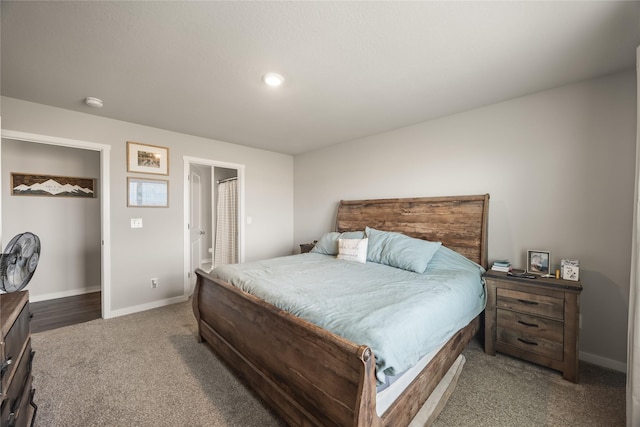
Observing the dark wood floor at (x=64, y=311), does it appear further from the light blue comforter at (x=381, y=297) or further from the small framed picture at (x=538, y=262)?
the small framed picture at (x=538, y=262)

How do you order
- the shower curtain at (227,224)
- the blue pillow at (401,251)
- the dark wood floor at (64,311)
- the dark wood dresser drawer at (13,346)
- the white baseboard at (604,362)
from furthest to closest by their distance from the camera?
the shower curtain at (227,224) → the dark wood floor at (64,311) → the blue pillow at (401,251) → the white baseboard at (604,362) → the dark wood dresser drawer at (13,346)

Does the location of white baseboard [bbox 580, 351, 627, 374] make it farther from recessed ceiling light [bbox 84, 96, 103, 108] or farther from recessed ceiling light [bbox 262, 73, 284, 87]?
recessed ceiling light [bbox 84, 96, 103, 108]

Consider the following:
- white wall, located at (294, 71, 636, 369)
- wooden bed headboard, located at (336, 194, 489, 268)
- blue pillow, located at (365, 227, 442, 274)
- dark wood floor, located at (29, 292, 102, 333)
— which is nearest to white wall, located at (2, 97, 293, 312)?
dark wood floor, located at (29, 292, 102, 333)

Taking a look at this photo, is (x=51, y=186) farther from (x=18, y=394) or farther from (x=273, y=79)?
(x=273, y=79)

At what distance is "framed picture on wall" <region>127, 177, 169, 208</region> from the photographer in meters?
3.28

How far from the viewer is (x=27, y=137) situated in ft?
8.69

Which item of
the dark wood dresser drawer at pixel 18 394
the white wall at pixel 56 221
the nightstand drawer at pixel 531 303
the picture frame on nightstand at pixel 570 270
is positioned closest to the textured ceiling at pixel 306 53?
the picture frame on nightstand at pixel 570 270

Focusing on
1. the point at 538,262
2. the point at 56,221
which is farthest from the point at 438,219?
the point at 56,221

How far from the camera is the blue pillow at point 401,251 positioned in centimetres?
255

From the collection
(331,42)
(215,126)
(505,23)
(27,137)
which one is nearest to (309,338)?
(331,42)

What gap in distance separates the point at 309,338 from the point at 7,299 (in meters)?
1.62

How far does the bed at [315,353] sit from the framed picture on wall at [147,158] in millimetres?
1825

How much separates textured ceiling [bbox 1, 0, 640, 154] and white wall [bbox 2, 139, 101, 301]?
165cm

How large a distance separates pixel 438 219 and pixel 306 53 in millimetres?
2198
